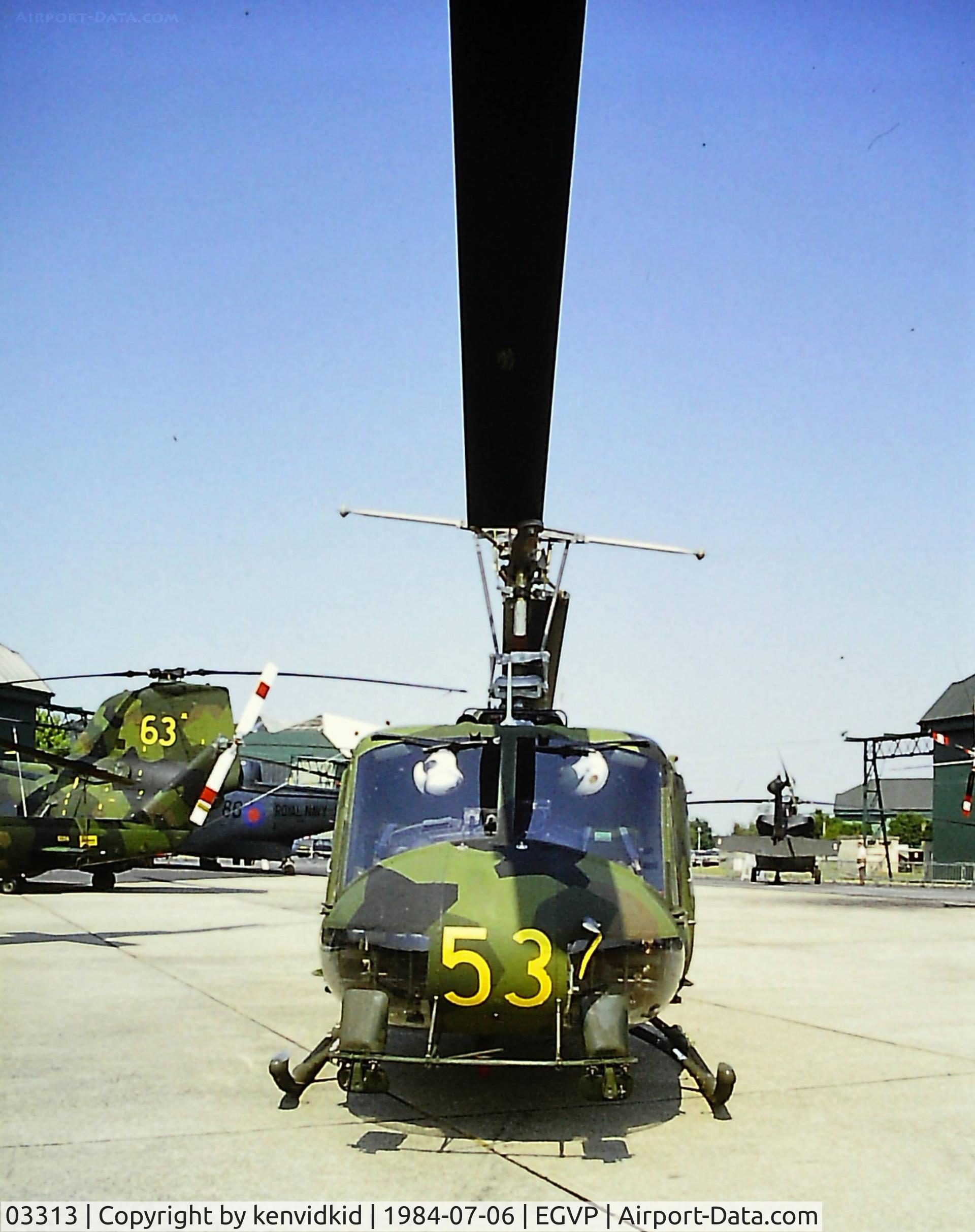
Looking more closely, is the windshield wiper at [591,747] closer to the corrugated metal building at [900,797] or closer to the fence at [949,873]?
the fence at [949,873]

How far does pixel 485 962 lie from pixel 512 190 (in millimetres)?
3597

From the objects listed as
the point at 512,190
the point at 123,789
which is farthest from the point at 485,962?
the point at 123,789

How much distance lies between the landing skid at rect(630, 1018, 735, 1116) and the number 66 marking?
2.87 ft

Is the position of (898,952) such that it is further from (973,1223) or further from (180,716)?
(180,716)

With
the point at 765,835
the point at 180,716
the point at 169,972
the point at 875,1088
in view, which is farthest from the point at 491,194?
the point at 765,835

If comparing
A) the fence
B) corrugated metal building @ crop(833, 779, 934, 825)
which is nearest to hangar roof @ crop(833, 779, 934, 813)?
corrugated metal building @ crop(833, 779, 934, 825)

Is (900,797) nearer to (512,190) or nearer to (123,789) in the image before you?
(123,789)

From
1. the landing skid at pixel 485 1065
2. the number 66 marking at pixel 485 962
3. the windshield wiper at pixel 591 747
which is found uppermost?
the windshield wiper at pixel 591 747

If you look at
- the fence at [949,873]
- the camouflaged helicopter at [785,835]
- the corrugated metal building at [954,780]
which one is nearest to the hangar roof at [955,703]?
the corrugated metal building at [954,780]

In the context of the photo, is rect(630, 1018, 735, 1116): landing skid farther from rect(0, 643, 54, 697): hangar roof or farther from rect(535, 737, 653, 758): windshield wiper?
rect(0, 643, 54, 697): hangar roof

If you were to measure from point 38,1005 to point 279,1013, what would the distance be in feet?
6.58
